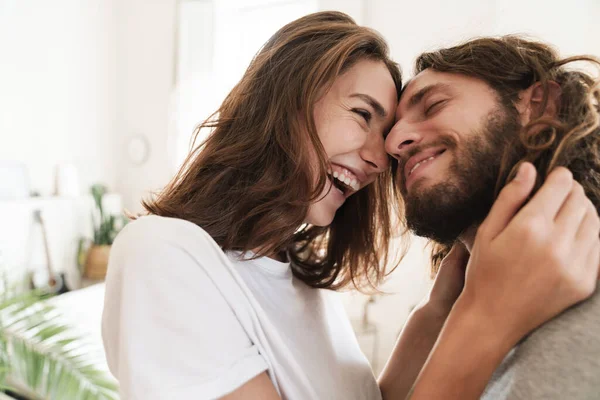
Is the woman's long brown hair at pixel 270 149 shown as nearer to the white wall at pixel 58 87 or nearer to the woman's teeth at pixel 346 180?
the woman's teeth at pixel 346 180

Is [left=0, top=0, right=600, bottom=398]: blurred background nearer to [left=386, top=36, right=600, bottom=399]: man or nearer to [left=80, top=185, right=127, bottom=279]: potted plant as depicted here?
[left=80, top=185, right=127, bottom=279]: potted plant

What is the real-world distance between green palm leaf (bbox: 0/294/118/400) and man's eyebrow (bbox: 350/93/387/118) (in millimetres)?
1108

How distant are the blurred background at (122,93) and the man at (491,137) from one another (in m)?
1.59

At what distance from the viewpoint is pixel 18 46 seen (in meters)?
3.12

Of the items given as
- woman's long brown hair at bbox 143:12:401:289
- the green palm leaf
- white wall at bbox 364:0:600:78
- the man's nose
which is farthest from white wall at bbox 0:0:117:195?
the man's nose

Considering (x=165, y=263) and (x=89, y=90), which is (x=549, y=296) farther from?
(x=89, y=90)

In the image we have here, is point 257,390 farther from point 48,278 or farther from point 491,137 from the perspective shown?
point 48,278

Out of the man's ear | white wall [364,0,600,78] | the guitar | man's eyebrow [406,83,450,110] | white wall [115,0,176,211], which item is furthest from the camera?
white wall [115,0,176,211]

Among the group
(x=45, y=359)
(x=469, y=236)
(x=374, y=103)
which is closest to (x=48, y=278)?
(x=45, y=359)

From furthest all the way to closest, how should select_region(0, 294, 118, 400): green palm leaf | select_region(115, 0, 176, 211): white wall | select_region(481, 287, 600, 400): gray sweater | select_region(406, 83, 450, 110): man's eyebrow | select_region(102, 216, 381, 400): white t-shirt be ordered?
select_region(115, 0, 176, 211): white wall → select_region(0, 294, 118, 400): green palm leaf → select_region(406, 83, 450, 110): man's eyebrow → select_region(102, 216, 381, 400): white t-shirt → select_region(481, 287, 600, 400): gray sweater

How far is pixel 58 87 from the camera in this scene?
3.42 metres

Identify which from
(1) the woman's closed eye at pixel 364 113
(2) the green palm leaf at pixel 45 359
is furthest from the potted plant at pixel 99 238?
(1) the woman's closed eye at pixel 364 113

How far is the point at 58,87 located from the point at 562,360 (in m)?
3.68

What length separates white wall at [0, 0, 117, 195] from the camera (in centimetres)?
309
